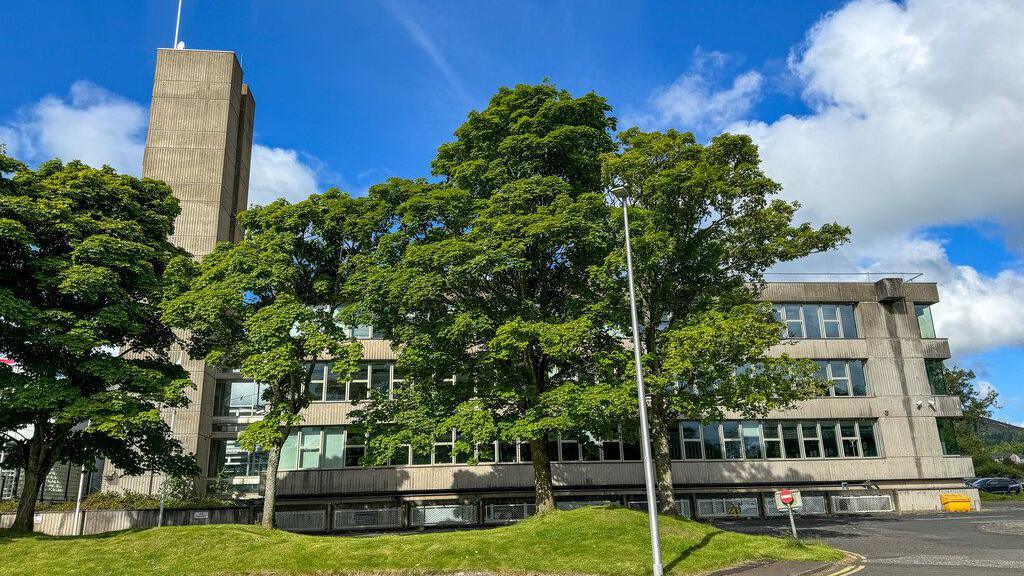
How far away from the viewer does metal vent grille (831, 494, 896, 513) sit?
38750 millimetres

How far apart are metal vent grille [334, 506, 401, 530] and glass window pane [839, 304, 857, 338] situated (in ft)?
93.2

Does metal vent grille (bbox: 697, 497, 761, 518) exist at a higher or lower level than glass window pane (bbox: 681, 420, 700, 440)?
lower

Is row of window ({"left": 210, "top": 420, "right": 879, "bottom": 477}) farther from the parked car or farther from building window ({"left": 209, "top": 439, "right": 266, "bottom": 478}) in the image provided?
the parked car

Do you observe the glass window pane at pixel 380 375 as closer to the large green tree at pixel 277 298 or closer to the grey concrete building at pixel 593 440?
the grey concrete building at pixel 593 440

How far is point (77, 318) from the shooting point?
23.0m

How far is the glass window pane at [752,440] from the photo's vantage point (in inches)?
1547

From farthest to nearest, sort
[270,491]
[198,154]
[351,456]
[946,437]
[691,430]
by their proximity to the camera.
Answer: [198,154] → [946,437] → [691,430] → [351,456] → [270,491]

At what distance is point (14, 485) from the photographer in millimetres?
37312

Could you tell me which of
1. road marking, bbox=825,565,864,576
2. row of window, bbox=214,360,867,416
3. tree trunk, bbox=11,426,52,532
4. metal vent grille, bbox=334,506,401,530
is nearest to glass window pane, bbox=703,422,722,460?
row of window, bbox=214,360,867,416

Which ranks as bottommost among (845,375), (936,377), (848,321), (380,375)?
(936,377)

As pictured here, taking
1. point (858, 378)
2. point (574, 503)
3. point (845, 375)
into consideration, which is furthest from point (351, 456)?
point (858, 378)

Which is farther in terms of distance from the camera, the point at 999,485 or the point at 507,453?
the point at 999,485

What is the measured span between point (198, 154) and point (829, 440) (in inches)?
1608

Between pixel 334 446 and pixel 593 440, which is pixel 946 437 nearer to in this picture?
pixel 593 440
